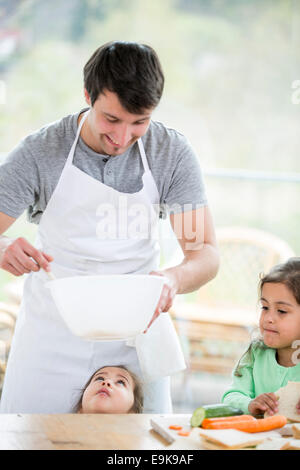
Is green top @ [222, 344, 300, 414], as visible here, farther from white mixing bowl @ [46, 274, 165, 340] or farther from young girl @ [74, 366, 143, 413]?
white mixing bowl @ [46, 274, 165, 340]

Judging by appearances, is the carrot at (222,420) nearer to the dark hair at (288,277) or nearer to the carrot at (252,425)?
the carrot at (252,425)

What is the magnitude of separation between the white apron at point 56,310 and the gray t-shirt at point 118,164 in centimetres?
3

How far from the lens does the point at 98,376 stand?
1.82 m

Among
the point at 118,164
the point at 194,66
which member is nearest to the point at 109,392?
the point at 118,164

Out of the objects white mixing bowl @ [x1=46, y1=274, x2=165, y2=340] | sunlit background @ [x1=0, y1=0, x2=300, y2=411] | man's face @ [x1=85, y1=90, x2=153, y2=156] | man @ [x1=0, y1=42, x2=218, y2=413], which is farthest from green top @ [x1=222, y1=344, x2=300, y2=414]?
sunlit background @ [x1=0, y1=0, x2=300, y2=411]

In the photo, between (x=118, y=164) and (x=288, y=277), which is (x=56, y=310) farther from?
(x=288, y=277)

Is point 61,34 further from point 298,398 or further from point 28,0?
point 298,398

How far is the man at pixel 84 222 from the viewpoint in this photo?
180 centimetres

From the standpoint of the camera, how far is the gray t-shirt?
1.80 m

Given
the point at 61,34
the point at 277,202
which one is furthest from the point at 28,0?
the point at 277,202

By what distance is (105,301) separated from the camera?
1.41 m

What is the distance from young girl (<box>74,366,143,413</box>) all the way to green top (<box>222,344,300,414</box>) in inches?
10.5

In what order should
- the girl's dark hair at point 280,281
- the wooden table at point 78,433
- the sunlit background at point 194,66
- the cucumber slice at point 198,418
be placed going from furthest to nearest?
the sunlit background at point 194,66, the girl's dark hair at point 280,281, the cucumber slice at point 198,418, the wooden table at point 78,433

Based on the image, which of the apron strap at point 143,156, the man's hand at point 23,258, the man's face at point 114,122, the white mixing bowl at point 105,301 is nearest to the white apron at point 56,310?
the apron strap at point 143,156
